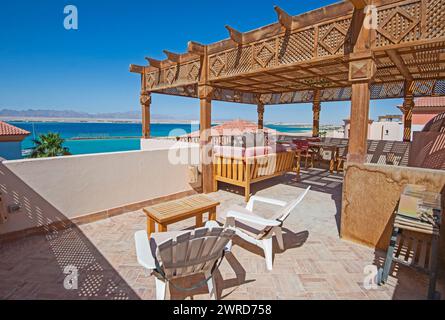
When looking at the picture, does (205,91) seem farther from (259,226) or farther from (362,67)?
(259,226)

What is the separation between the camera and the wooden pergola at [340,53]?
3.13m

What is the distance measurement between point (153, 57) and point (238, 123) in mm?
6496

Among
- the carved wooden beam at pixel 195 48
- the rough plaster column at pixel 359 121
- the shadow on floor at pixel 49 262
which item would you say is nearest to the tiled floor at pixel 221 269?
the shadow on floor at pixel 49 262

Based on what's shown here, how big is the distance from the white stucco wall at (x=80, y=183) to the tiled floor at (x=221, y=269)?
36 cm

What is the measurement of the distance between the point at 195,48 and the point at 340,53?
3.24m

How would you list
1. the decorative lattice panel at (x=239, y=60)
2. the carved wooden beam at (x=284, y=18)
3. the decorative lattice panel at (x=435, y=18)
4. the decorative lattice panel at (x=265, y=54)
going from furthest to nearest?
the decorative lattice panel at (x=239, y=60) < the decorative lattice panel at (x=265, y=54) < the carved wooden beam at (x=284, y=18) < the decorative lattice panel at (x=435, y=18)

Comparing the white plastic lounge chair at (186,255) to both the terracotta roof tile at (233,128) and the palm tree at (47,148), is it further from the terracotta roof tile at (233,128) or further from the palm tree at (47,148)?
the palm tree at (47,148)

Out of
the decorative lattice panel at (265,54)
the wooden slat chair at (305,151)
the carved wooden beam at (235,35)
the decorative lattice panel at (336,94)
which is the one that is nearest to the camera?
the decorative lattice panel at (265,54)

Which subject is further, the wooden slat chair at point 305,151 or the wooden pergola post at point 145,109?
the wooden slat chair at point 305,151

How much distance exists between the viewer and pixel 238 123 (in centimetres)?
1287

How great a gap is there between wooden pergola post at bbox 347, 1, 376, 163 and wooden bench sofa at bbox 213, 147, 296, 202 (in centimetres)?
245

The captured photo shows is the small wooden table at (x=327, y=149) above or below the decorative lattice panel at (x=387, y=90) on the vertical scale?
below

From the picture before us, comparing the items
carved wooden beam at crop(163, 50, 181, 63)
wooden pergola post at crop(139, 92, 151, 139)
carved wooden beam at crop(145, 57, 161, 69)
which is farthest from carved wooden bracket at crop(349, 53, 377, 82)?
wooden pergola post at crop(139, 92, 151, 139)

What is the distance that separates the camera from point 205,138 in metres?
6.07
